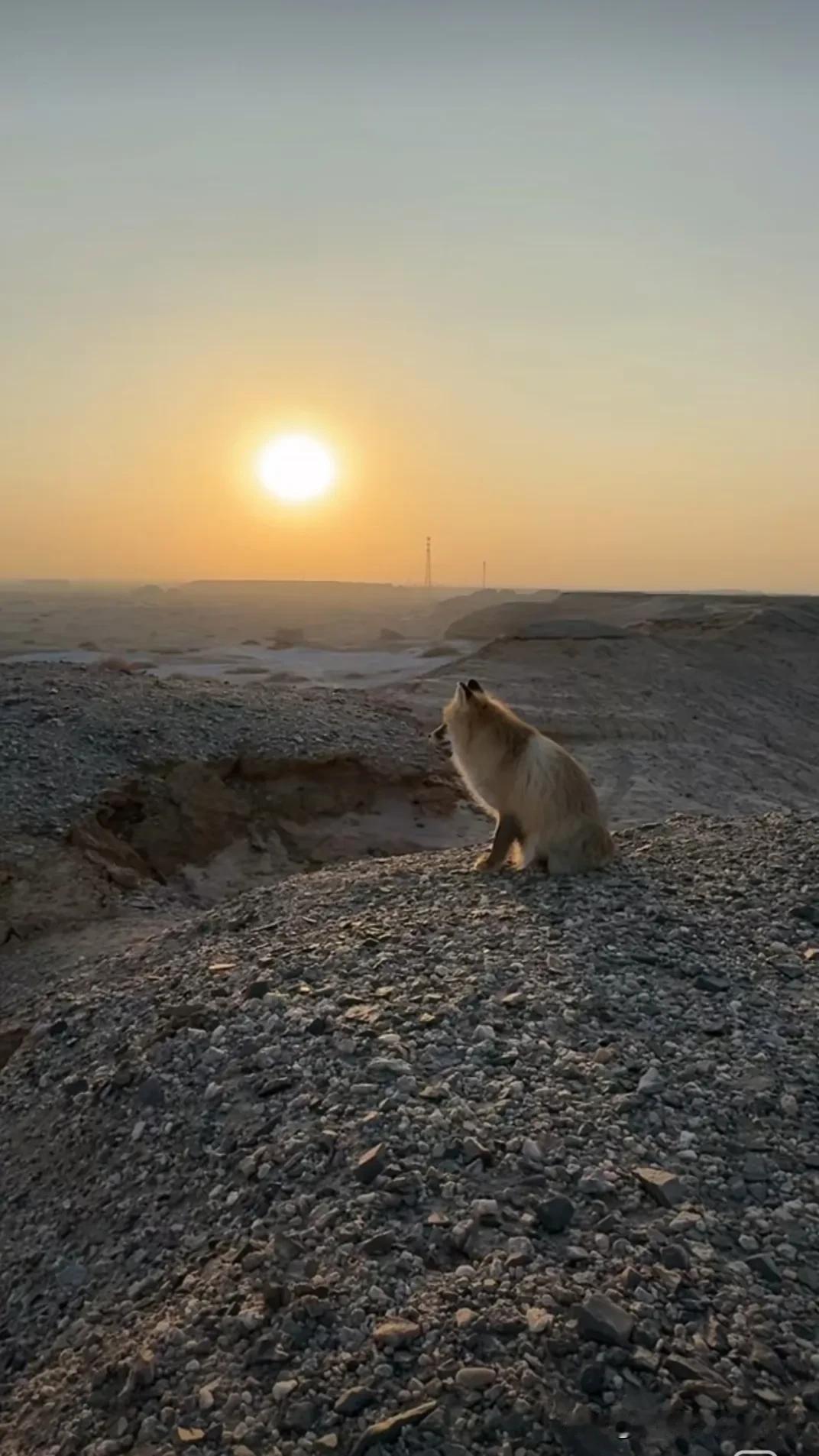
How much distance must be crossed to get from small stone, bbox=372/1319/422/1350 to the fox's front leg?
13.5 ft

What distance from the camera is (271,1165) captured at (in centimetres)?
376

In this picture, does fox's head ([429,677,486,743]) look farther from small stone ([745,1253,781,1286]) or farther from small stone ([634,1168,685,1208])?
small stone ([745,1253,781,1286])

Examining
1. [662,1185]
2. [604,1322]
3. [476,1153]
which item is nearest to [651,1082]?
[662,1185]

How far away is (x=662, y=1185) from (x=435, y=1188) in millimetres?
743

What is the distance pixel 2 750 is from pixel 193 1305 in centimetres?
809

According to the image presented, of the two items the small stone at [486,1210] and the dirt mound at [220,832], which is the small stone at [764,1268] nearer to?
the small stone at [486,1210]

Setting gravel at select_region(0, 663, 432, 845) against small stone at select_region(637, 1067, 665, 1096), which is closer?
small stone at select_region(637, 1067, 665, 1096)

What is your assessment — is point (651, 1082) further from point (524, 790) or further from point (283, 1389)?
point (524, 790)

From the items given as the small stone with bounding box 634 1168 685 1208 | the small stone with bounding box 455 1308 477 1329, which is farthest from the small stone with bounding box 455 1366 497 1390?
the small stone with bounding box 634 1168 685 1208

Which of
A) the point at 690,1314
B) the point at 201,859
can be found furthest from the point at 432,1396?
the point at 201,859

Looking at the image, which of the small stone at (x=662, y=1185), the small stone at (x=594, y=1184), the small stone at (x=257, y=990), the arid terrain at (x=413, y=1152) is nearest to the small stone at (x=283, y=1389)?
the arid terrain at (x=413, y=1152)

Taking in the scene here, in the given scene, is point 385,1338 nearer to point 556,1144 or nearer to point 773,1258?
point 556,1144

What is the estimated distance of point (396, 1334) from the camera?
283 centimetres

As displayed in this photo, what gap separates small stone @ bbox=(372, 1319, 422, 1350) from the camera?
282 cm
